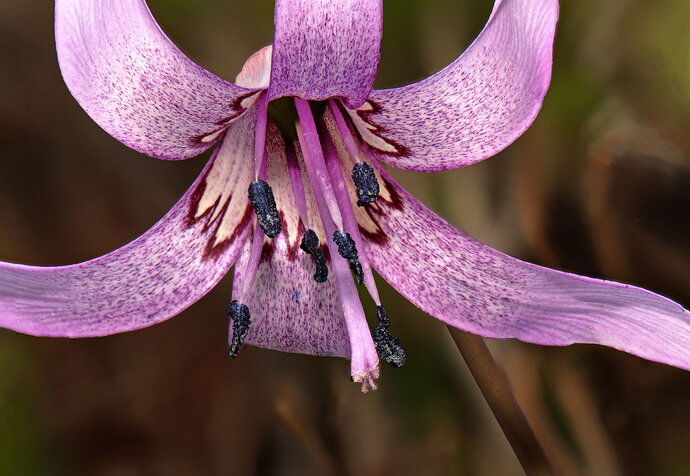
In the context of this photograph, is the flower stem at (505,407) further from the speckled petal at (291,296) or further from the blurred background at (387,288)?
the blurred background at (387,288)

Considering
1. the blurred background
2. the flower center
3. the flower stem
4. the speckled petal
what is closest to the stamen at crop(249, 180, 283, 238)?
the flower center

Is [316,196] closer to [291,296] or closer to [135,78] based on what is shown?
[291,296]

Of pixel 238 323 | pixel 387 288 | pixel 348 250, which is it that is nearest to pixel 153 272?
pixel 238 323

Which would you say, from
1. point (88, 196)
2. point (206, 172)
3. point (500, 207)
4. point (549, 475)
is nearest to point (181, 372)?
point (88, 196)

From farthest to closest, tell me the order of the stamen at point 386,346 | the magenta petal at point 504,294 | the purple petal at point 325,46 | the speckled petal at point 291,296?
the speckled petal at point 291,296
the stamen at point 386,346
the magenta petal at point 504,294
the purple petal at point 325,46

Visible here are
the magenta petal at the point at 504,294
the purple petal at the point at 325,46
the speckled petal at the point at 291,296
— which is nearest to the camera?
the purple petal at the point at 325,46


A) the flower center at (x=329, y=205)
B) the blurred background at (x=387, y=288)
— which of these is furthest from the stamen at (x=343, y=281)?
the blurred background at (x=387, y=288)

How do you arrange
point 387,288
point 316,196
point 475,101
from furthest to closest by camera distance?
point 387,288 → point 316,196 → point 475,101

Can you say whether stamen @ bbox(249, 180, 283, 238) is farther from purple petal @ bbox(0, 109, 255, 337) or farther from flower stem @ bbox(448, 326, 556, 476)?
flower stem @ bbox(448, 326, 556, 476)

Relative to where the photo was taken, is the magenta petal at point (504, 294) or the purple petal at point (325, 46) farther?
the magenta petal at point (504, 294)
